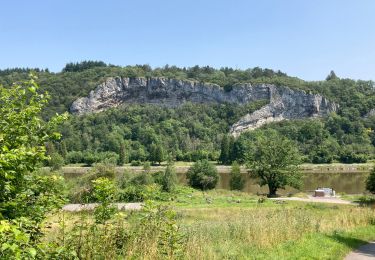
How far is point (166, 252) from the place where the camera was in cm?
683

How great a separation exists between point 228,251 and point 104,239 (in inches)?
162

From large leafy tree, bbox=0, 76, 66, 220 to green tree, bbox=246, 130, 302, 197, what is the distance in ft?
155

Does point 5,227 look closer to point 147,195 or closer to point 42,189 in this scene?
point 42,189

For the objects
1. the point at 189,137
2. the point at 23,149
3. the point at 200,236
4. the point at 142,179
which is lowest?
the point at 142,179

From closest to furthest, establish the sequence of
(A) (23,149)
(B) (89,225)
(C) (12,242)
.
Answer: (C) (12,242), (A) (23,149), (B) (89,225)

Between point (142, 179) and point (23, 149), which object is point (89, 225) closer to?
point (23, 149)

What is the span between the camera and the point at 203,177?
54156mm

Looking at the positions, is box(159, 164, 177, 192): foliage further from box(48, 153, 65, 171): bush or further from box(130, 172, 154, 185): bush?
box(48, 153, 65, 171): bush

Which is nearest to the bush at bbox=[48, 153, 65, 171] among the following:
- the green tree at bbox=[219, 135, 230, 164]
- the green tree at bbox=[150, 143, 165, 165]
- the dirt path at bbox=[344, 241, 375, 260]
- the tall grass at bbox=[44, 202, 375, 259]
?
the tall grass at bbox=[44, 202, 375, 259]

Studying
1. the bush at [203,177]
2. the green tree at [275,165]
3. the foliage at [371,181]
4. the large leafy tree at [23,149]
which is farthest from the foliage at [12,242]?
the bush at [203,177]

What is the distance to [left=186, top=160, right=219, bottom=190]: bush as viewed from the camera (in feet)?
179

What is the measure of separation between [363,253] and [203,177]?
42.3 m

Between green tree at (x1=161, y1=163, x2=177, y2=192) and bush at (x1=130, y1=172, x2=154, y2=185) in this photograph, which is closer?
green tree at (x1=161, y1=163, x2=177, y2=192)

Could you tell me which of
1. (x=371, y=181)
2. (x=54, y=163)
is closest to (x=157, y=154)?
(x=54, y=163)
